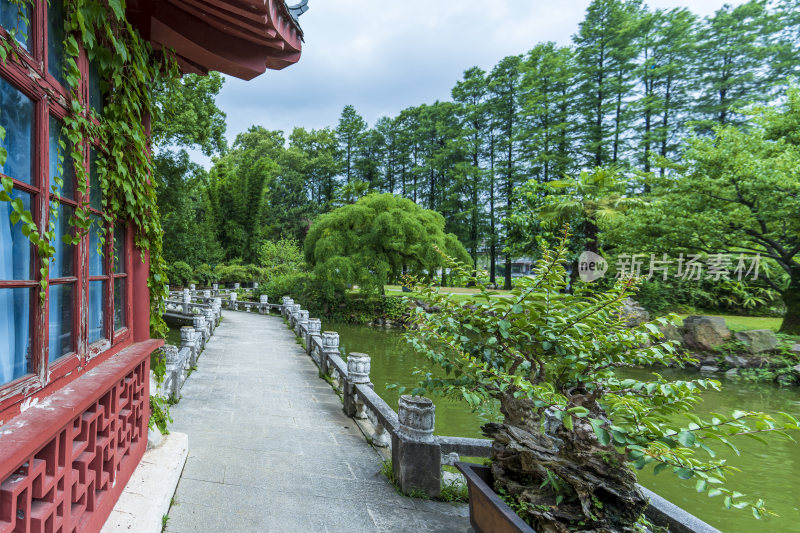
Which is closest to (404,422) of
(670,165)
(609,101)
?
(670,165)

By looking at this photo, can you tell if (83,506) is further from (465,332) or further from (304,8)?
(304,8)

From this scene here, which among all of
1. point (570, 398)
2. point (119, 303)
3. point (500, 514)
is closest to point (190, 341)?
point (119, 303)

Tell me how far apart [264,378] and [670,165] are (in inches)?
501

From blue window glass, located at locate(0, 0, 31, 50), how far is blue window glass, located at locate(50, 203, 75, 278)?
65 centimetres

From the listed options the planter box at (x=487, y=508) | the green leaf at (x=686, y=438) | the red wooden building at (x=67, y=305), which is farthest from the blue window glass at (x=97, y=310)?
the green leaf at (x=686, y=438)


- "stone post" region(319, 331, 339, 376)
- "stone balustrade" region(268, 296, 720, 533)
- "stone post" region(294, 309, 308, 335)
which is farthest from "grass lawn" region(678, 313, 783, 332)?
"stone post" region(294, 309, 308, 335)

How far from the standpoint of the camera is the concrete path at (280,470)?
260 cm

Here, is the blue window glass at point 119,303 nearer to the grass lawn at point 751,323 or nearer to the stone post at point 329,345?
the stone post at point 329,345

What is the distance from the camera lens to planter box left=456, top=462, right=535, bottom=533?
1.82 metres

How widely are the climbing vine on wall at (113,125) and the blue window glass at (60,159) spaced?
2cm

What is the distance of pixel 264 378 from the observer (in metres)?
6.77

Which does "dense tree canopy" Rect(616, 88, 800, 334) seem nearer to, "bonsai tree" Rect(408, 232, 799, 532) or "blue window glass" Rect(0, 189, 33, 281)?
"bonsai tree" Rect(408, 232, 799, 532)

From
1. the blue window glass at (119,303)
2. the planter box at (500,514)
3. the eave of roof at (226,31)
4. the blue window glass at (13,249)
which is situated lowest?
the planter box at (500,514)

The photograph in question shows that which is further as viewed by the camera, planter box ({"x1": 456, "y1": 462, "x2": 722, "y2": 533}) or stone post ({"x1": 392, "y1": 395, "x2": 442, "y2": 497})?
stone post ({"x1": 392, "y1": 395, "x2": 442, "y2": 497})
